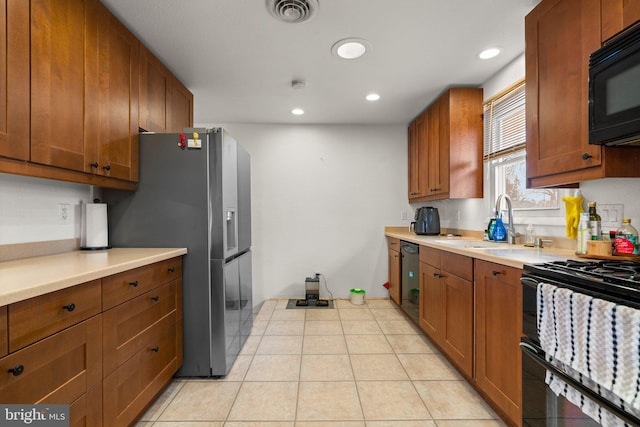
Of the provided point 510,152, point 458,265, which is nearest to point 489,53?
point 510,152

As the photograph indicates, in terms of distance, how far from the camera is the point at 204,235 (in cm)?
211

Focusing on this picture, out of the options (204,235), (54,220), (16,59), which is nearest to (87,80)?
(16,59)

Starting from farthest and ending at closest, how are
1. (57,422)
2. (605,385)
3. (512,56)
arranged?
1. (512,56)
2. (57,422)
3. (605,385)

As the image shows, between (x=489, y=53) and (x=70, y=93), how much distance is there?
2788mm

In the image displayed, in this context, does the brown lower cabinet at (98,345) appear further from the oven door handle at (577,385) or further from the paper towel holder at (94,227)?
the oven door handle at (577,385)

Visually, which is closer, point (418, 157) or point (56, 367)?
point (56, 367)

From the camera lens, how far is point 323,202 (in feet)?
13.9

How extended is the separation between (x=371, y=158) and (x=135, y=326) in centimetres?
342

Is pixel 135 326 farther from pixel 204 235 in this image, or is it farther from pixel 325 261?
pixel 325 261

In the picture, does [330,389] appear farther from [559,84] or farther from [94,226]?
[559,84]

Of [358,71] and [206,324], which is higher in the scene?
[358,71]

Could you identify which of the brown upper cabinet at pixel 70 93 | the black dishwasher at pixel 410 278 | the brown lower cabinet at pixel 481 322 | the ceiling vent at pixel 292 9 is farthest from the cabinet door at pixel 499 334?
the brown upper cabinet at pixel 70 93

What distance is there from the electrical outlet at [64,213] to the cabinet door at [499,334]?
262 cm

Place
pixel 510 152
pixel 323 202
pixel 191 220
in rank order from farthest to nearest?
pixel 323 202 < pixel 510 152 < pixel 191 220
